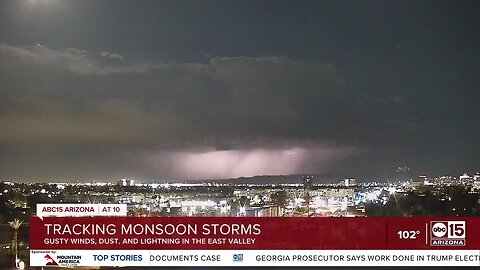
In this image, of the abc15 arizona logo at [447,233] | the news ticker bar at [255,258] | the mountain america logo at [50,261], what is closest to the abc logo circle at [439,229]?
the abc15 arizona logo at [447,233]

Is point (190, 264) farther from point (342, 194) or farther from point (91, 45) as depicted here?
point (91, 45)

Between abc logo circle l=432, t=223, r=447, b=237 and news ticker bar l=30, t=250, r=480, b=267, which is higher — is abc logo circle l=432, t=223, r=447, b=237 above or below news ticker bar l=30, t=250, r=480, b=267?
above

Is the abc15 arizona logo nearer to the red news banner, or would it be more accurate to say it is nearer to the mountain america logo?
the red news banner

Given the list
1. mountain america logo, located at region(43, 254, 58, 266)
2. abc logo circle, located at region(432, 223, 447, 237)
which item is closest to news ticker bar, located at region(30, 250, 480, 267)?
mountain america logo, located at region(43, 254, 58, 266)

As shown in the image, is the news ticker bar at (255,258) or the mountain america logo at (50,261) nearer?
the news ticker bar at (255,258)

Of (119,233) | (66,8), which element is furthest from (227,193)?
(66,8)

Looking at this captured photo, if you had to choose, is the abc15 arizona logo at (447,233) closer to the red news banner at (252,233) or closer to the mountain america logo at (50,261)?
the red news banner at (252,233)

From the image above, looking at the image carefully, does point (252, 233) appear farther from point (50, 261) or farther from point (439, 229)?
point (50, 261)
